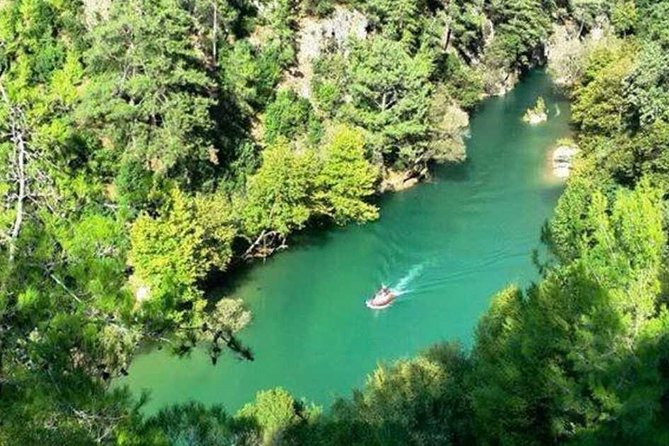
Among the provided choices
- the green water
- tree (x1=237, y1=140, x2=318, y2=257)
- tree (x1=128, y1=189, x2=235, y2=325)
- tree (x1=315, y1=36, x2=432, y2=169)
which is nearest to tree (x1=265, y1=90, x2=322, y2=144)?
tree (x1=315, y1=36, x2=432, y2=169)

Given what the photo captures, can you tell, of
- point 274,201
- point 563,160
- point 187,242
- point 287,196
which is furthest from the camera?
point 563,160

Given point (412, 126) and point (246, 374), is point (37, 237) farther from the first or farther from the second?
point (412, 126)

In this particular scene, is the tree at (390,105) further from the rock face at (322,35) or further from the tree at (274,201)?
the tree at (274,201)

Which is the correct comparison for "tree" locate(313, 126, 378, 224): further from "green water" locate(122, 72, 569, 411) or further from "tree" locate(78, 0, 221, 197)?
"tree" locate(78, 0, 221, 197)

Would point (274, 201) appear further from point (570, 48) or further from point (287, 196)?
point (570, 48)

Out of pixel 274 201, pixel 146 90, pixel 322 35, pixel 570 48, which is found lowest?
pixel 274 201

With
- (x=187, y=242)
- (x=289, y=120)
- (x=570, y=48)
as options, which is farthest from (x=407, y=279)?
(x=570, y=48)

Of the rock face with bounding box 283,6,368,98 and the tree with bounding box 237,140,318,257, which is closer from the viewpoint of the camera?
the tree with bounding box 237,140,318,257
